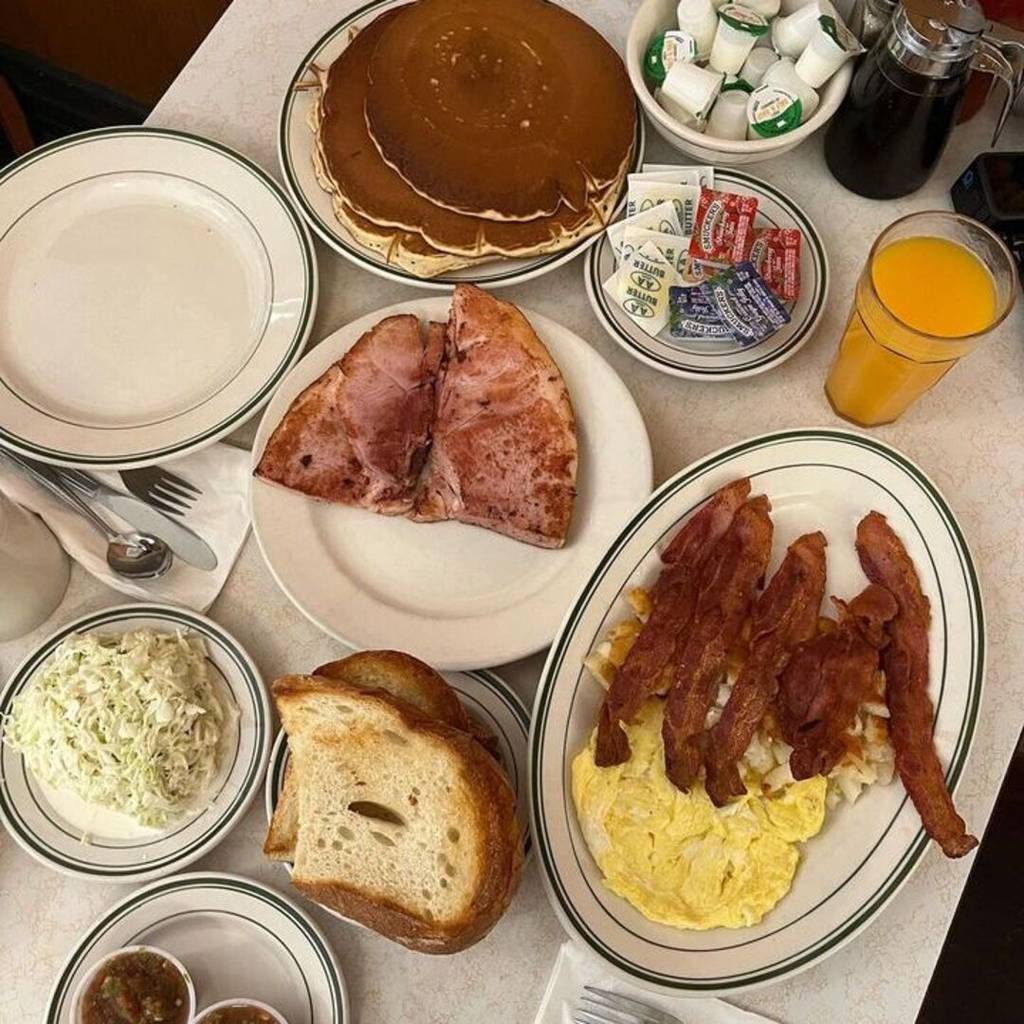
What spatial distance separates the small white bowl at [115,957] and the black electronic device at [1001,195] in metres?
1.41

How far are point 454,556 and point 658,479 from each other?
0.31m

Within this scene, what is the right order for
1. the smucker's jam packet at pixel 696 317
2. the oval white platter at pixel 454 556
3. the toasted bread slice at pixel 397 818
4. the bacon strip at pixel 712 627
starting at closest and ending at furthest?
1. the toasted bread slice at pixel 397 818
2. the bacon strip at pixel 712 627
3. the oval white platter at pixel 454 556
4. the smucker's jam packet at pixel 696 317

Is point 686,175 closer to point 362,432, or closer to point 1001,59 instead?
point 1001,59

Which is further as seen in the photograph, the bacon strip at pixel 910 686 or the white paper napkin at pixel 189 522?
the white paper napkin at pixel 189 522

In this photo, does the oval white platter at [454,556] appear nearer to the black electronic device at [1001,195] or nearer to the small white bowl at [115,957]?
the small white bowl at [115,957]

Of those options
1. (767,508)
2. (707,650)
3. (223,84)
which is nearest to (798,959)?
(707,650)

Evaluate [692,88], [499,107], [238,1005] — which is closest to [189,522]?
[238,1005]

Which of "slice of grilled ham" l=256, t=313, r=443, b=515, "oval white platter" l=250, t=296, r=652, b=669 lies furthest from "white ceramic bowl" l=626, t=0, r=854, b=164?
"slice of grilled ham" l=256, t=313, r=443, b=515

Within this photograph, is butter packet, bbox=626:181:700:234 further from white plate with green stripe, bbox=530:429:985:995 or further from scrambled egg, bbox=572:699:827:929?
scrambled egg, bbox=572:699:827:929

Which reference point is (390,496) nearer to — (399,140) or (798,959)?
(399,140)

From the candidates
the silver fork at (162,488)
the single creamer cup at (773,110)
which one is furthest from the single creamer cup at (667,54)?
the silver fork at (162,488)

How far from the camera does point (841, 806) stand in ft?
4.00

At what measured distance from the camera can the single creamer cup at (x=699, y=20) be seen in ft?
4.88

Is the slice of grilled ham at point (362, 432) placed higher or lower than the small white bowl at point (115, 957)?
higher
